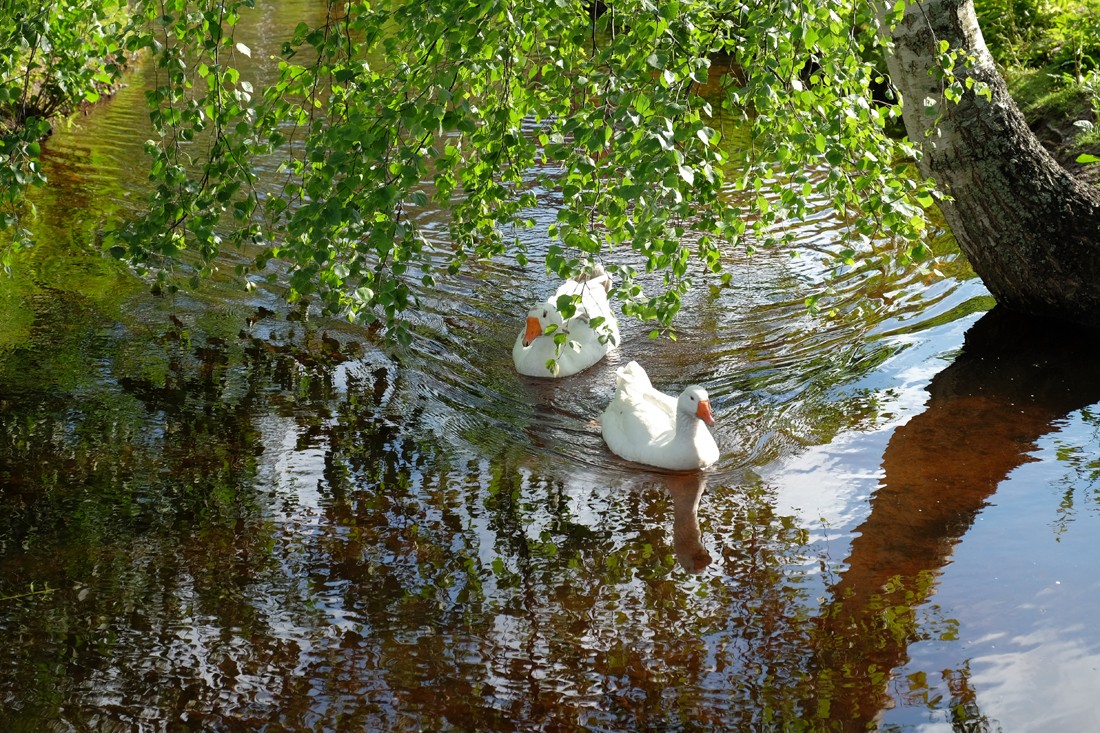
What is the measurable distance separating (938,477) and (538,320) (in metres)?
2.97

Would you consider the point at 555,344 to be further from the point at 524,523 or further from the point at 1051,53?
the point at 1051,53

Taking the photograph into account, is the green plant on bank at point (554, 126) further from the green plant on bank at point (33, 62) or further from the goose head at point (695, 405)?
the goose head at point (695, 405)

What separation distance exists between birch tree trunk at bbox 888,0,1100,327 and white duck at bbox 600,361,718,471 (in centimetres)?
261

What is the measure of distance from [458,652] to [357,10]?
286 centimetres

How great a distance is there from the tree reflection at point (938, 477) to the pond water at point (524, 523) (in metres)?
0.02

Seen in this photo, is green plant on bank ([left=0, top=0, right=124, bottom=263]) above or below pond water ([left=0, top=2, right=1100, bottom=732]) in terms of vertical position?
above

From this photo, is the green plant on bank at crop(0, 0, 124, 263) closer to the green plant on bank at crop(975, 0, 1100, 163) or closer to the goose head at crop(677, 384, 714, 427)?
the goose head at crop(677, 384, 714, 427)

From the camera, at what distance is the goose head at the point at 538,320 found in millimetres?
7801

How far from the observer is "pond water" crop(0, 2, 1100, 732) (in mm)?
4562

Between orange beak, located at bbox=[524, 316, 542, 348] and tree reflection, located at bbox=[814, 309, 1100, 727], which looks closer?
tree reflection, located at bbox=[814, 309, 1100, 727]

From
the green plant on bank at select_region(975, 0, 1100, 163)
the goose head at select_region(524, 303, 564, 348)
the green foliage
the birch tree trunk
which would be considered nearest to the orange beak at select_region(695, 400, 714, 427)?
the goose head at select_region(524, 303, 564, 348)

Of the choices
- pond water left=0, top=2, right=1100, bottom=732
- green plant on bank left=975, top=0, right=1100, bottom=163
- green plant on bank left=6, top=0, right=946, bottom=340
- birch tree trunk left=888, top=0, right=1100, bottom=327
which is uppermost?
green plant on bank left=975, top=0, right=1100, bottom=163

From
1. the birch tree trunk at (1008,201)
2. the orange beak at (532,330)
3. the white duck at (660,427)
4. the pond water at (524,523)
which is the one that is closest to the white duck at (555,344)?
the orange beak at (532,330)

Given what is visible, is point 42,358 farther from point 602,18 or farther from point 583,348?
point 602,18
